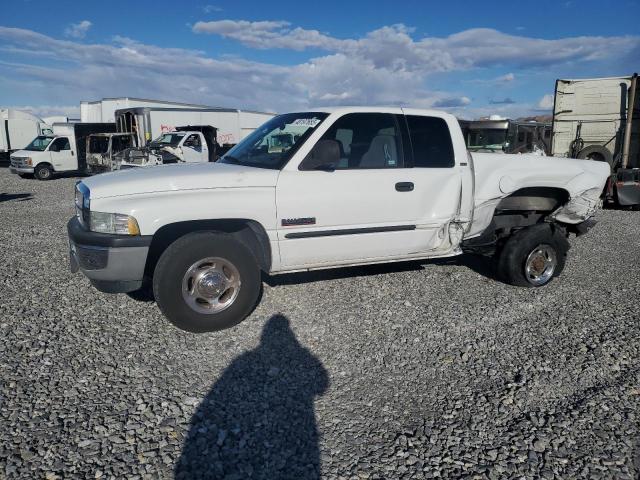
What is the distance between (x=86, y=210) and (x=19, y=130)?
86.9 feet

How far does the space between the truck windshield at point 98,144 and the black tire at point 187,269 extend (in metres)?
17.0

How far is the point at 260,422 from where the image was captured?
2.89 meters

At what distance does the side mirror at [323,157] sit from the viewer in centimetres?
415

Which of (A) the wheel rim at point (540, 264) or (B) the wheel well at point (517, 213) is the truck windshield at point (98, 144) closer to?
(B) the wheel well at point (517, 213)

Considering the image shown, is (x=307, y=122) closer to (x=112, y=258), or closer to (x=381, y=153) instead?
(x=381, y=153)

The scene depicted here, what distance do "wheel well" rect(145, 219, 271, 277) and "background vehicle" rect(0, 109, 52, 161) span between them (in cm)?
2612

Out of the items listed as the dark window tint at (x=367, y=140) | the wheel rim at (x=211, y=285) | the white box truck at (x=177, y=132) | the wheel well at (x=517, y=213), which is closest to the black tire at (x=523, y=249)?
the wheel well at (x=517, y=213)

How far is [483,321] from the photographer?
4496mm

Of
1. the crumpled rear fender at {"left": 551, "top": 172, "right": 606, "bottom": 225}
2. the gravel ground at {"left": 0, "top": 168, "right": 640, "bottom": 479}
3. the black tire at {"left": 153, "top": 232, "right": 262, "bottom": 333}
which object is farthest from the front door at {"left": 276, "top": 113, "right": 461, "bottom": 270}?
the crumpled rear fender at {"left": 551, "top": 172, "right": 606, "bottom": 225}

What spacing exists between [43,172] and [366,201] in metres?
18.6

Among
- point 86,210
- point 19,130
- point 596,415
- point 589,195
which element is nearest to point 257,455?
point 596,415

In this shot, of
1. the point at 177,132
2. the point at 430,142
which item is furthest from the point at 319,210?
the point at 177,132

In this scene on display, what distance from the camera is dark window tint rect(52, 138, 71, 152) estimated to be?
19617mm

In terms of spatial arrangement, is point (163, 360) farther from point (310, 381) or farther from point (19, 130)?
point (19, 130)
